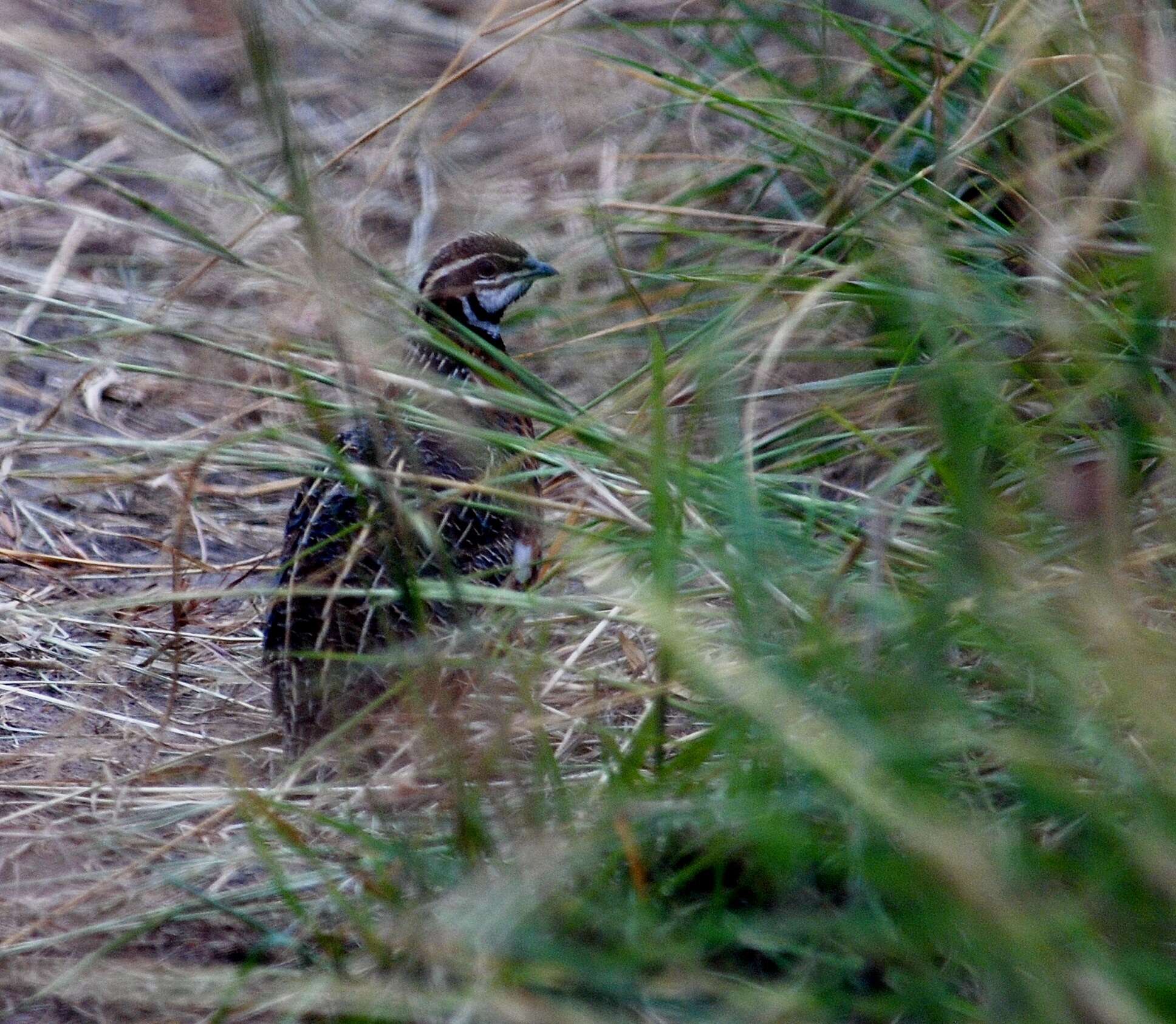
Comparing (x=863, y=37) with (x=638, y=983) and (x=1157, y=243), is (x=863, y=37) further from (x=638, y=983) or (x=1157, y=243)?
(x=638, y=983)

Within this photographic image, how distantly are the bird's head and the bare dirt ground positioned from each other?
115 millimetres

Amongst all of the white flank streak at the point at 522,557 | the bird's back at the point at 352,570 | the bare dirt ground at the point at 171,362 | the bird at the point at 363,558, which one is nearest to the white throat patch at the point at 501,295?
the bare dirt ground at the point at 171,362

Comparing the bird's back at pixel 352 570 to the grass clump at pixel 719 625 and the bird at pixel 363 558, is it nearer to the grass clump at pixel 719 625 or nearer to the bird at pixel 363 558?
the bird at pixel 363 558

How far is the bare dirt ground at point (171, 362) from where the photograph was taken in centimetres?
256

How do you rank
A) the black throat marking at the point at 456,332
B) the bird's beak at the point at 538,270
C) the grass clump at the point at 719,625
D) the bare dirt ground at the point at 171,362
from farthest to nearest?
the bird's beak at the point at 538,270, the black throat marking at the point at 456,332, the bare dirt ground at the point at 171,362, the grass clump at the point at 719,625

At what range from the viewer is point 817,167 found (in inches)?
139

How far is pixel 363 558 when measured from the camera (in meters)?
2.91

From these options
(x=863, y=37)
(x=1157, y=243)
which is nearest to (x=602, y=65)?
(x=863, y=37)

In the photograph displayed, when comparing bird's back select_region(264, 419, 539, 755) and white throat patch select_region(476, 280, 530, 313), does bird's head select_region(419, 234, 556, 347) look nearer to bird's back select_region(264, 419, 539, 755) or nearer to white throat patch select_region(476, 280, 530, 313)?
white throat patch select_region(476, 280, 530, 313)

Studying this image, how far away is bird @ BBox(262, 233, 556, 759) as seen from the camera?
271cm

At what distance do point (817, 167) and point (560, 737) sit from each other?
152 centimetres

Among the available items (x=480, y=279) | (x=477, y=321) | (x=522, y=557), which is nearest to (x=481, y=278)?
(x=480, y=279)

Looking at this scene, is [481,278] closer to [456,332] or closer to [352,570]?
[456,332]

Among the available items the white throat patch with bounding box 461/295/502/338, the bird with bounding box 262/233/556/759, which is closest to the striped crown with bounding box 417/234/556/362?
the white throat patch with bounding box 461/295/502/338
